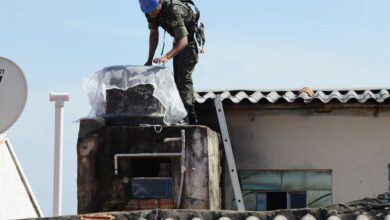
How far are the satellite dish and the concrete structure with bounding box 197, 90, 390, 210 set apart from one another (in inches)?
148

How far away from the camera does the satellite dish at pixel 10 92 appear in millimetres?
14227

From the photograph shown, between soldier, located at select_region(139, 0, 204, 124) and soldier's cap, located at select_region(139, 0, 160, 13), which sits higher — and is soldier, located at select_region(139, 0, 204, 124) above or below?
below

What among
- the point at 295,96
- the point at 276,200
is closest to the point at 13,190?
the point at 276,200

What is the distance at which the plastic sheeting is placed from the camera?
16.0 meters

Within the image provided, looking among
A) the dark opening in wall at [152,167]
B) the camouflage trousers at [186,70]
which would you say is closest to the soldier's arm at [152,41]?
the camouflage trousers at [186,70]

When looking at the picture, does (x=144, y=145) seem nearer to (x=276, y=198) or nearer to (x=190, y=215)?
(x=276, y=198)

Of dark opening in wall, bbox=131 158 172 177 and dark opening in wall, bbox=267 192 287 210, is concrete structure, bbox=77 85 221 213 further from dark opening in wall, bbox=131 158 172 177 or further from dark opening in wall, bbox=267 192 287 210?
dark opening in wall, bbox=267 192 287 210

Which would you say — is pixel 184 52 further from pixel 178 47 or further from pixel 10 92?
pixel 10 92

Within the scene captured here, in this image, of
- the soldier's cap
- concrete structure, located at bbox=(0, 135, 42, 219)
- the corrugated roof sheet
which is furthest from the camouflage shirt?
concrete structure, located at bbox=(0, 135, 42, 219)

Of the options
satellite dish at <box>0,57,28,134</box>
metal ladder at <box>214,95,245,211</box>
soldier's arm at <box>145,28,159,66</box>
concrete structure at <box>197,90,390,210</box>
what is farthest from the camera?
concrete structure at <box>197,90,390,210</box>

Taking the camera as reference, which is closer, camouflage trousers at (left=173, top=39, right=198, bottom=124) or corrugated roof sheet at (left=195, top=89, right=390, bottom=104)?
camouflage trousers at (left=173, top=39, right=198, bottom=124)

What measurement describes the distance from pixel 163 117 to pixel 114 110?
2.16 feet

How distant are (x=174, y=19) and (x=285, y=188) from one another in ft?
10.7

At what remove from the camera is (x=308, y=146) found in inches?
704
